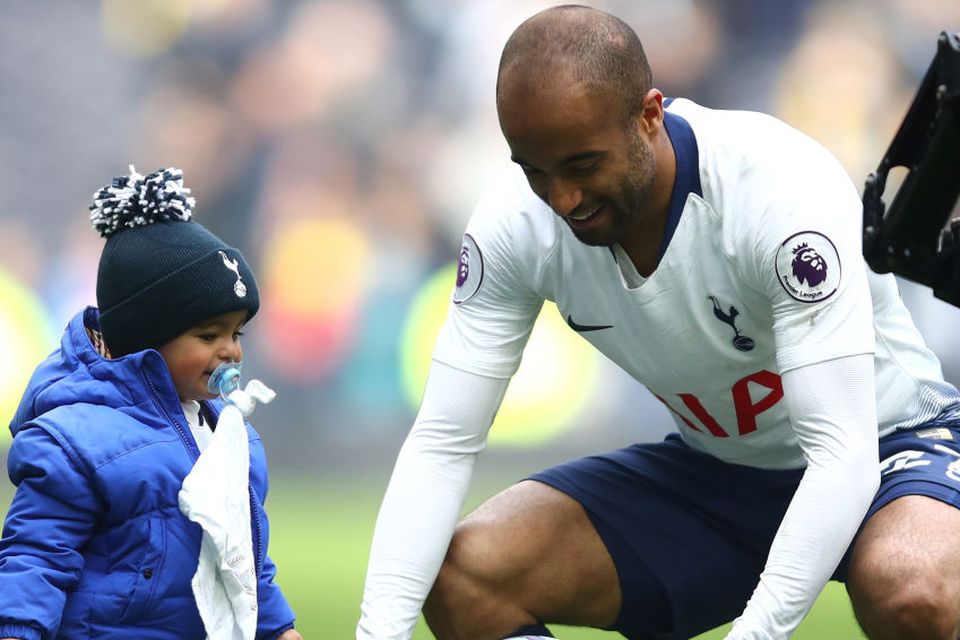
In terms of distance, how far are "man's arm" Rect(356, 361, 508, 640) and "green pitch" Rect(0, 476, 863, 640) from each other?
5.36 ft

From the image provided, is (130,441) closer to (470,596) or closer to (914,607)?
(470,596)

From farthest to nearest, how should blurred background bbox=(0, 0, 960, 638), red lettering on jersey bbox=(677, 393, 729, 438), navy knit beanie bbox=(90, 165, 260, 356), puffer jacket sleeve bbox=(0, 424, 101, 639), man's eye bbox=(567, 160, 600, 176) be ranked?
blurred background bbox=(0, 0, 960, 638), red lettering on jersey bbox=(677, 393, 729, 438), navy knit beanie bbox=(90, 165, 260, 356), man's eye bbox=(567, 160, 600, 176), puffer jacket sleeve bbox=(0, 424, 101, 639)

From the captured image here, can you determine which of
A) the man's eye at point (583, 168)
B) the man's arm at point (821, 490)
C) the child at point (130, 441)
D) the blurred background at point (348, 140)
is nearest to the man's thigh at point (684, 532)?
the man's arm at point (821, 490)

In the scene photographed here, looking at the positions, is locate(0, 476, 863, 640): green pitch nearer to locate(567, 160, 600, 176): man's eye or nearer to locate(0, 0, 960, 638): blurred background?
locate(0, 0, 960, 638): blurred background

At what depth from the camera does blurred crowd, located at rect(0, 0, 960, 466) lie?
293 inches

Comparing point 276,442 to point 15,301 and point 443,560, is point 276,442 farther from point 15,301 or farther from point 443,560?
point 443,560

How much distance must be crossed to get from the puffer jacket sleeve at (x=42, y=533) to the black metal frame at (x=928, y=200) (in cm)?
147

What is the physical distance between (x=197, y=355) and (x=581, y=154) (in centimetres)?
90

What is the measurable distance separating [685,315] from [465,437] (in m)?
0.52

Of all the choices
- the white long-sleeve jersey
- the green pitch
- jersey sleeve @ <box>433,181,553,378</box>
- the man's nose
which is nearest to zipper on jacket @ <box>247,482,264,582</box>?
the white long-sleeve jersey

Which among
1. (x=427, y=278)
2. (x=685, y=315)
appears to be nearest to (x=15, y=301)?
(x=427, y=278)

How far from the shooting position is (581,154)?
2.62 m

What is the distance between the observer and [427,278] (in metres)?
7.59

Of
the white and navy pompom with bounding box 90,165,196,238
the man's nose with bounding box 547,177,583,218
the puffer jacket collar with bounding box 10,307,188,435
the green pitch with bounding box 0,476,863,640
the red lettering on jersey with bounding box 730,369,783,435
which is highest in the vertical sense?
the man's nose with bounding box 547,177,583,218
